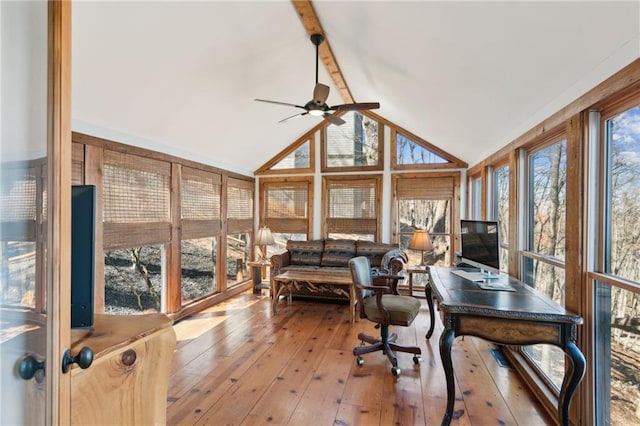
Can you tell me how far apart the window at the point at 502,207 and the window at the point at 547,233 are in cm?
57

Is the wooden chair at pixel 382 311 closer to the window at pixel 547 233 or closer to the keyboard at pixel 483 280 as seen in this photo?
the keyboard at pixel 483 280

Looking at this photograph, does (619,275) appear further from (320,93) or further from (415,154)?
(415,154)

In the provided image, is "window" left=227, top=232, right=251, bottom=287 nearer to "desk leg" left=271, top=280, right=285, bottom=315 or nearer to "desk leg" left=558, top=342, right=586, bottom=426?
"desk leg" left=271, top=280, right=285, bottom=315

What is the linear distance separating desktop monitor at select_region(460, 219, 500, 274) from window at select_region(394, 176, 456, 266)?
208 centimetres

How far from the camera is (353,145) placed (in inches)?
220

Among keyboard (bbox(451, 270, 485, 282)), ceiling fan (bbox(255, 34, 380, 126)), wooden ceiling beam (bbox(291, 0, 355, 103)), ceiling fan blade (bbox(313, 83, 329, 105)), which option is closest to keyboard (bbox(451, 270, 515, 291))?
keyboard (bbox(451, 270, 485, 282))

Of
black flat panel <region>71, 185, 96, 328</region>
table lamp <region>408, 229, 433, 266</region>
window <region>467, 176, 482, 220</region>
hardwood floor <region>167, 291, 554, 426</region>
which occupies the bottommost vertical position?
hardwood floor <region>167, 291, 554, 426</region>

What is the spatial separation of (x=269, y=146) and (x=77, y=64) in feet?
10.8

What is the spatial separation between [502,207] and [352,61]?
2.46 meters

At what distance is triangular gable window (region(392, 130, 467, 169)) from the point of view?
5164mm

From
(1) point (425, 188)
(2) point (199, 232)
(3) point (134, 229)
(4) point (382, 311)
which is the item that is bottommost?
(4) point (382, 311)

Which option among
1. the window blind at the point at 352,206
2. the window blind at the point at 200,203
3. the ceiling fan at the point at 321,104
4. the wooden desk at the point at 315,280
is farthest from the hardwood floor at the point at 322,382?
the ceiling fan at the point at 321,104

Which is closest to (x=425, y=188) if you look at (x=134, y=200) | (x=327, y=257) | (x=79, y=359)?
(x=327, y=257)

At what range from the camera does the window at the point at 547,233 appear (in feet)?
7.29
